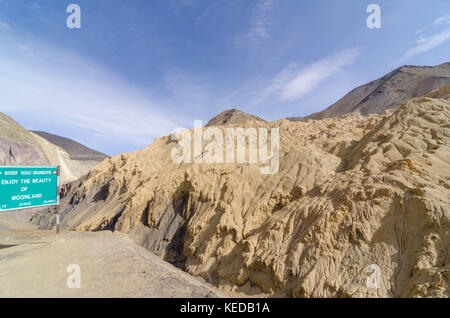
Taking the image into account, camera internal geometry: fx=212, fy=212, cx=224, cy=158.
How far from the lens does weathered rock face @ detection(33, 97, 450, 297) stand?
6.15 m

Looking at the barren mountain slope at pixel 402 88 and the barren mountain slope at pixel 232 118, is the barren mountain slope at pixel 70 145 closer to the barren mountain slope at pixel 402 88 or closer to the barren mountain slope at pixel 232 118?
the barren mountain slope at pixel 232 118

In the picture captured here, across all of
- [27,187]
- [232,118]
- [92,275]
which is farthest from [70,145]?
[92,275]

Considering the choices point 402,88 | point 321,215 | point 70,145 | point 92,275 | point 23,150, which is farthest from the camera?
point 70,145

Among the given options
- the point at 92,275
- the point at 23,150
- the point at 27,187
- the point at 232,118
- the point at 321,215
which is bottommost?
the point at 92,275

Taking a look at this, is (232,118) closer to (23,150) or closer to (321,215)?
(321,215)

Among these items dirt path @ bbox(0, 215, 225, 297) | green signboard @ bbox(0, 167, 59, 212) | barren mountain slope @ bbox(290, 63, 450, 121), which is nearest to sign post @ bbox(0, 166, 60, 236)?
green signboard @ bbox(0, 167, 59, 212)

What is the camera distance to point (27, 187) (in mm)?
7930

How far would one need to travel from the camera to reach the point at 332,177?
9.86m

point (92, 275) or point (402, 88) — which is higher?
point (402, 88)

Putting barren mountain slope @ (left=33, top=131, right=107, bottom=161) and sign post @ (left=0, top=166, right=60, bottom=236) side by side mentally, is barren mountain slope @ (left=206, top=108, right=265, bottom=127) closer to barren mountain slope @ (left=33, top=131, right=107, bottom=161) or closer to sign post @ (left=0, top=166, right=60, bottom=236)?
sign post @ (left=0, top=166, right=60, bottom=236)

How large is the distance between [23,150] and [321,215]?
192ft

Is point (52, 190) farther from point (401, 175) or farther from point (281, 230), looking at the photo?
point (401, 175)

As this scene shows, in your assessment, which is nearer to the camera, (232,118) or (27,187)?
(27,187)

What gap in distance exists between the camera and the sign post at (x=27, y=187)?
7508mm
